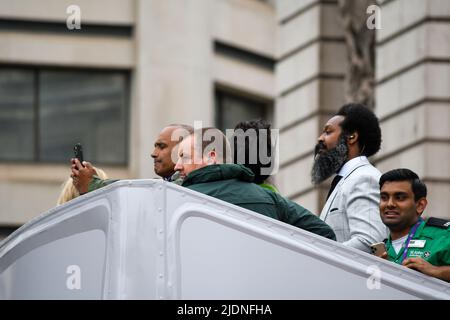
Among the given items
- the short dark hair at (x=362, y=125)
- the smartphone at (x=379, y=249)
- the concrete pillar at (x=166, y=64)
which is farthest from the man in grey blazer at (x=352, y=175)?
the concrete pillar at (x=166, y=64)

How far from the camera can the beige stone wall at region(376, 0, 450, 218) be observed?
677 inches

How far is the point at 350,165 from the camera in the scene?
8203 millimetres

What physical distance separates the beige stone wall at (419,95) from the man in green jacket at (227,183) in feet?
31.4

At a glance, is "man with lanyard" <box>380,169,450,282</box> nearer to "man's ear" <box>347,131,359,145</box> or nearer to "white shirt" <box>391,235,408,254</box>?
"white shirt" <box>391,235,408,254</box>

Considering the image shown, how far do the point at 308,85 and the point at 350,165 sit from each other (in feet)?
38.9

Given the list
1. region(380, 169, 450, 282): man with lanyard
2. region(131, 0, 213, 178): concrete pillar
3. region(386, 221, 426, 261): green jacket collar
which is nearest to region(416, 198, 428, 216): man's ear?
region(380, 169, 450, 282): man with lanyard

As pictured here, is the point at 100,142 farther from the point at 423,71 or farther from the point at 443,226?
the point at 443,226

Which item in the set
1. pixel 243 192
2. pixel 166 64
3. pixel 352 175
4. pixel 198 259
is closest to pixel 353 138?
pixel 352 175

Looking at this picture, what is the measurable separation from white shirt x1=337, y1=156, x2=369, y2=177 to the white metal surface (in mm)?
1493

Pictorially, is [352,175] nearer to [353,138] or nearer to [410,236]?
[353,138]

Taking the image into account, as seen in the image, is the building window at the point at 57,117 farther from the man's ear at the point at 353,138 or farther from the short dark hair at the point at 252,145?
the man's ear at the point at 353,138

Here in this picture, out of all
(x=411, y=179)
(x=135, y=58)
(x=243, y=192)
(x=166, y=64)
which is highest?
(x=135, y=58)

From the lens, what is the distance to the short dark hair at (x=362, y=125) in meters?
8.33

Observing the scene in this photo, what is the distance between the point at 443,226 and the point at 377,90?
1137 cm
